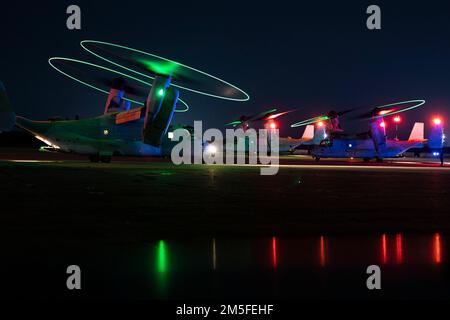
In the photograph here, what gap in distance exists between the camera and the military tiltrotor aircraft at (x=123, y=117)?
35.7 meters

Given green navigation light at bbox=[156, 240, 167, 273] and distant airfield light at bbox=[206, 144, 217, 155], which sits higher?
distant airfield light at bbox=[206, 144, 217, 155]

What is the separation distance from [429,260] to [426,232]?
2.77 metres

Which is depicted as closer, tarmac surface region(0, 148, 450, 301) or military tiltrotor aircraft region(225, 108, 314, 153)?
tarmac surface region(0, 148, 450, 301)

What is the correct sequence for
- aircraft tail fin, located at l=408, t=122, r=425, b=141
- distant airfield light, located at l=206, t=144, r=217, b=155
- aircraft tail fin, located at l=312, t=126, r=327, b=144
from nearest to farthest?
distant airfield light, located at l=206, t=144, r=217, b=155
aircraft tail fin, located at l=408, t=122, r=425, b=141
aircraft tail fin, located at l=312, t=126, r=327, b=144

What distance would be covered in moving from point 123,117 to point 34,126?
24.7 feet

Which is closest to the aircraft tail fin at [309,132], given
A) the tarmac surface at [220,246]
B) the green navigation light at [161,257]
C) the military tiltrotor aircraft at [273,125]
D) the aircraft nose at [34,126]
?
the military tiltrotor aircraft at [273,125]

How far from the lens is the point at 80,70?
44188 millimetres

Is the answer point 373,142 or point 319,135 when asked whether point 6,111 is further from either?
point 319,135

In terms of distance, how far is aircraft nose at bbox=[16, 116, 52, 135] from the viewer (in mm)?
42875

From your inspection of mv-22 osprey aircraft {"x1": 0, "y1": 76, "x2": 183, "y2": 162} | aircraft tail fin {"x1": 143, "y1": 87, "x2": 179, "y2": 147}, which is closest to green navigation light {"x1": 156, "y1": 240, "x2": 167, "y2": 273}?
aircraft tail fin {"x1": 143, "y1": 87, "x2": 179, "y2": 147}

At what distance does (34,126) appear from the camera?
141 feet

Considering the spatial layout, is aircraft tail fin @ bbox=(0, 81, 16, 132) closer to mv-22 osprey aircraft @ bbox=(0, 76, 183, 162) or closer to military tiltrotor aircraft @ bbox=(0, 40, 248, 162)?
military tiltrotor aircraft @ bbox=(0, 40, 248, 162)
